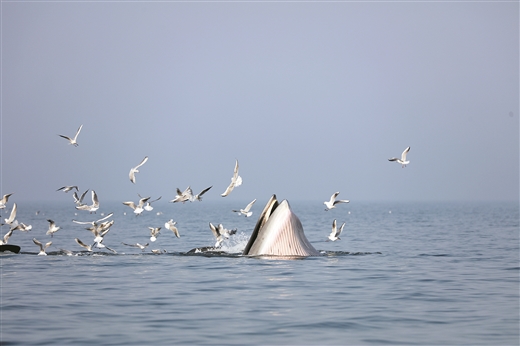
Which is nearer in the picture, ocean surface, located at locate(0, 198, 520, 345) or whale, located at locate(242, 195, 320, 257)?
ocean surface, located at locate(0, 198, 520, 345)

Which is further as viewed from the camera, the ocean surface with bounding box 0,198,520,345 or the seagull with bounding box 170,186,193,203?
the seagull with bounding box 170,186,193,203

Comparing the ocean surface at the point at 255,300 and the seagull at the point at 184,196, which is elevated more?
the seagull at the point at 184,196

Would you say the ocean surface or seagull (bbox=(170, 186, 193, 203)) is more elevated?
seagull (bbox=(170, 186, 193, 203))

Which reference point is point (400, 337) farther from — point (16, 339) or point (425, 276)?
point (425, 276)

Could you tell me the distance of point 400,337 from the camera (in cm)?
1283

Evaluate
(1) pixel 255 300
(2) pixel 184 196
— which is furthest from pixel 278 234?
(1) pixel 255 300

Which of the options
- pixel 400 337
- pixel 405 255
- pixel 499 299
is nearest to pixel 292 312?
pixel 400 337

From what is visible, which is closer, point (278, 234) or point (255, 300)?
point (255, 300)

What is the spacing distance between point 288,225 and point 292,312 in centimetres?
709

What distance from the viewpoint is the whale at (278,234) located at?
21859 millimetres

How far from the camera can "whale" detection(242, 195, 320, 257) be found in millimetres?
21859

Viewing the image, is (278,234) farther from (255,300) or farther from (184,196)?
(255,300)

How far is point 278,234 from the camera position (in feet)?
73.4

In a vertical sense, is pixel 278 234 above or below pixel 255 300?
above
